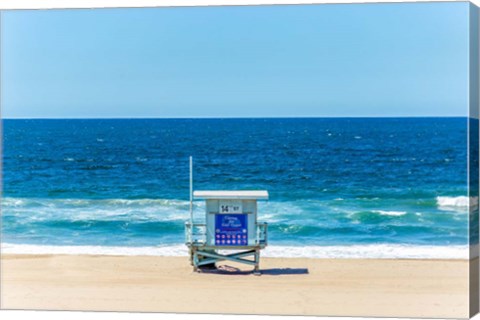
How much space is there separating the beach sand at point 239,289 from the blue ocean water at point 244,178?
790 mm

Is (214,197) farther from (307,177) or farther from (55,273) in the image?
(307,177)

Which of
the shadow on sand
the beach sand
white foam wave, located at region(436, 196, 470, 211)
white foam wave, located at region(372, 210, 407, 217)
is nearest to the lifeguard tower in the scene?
the shadow on sand

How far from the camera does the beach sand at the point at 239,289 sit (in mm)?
10102

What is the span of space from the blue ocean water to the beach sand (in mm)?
790

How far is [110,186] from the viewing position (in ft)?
68.1

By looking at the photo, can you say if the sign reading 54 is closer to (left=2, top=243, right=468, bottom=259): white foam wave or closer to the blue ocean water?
(left=2, top=243, right=468, bottom=259): white foam wave

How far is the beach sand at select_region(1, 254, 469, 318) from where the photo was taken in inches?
398

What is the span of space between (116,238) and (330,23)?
14.0ft

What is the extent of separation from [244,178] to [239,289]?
12.3 metres

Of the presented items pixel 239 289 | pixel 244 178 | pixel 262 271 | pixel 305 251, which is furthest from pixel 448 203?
pixel 244 178

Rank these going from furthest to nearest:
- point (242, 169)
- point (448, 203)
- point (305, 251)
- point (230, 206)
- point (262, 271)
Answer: point (242, 169) → point (448, 203) → point (305, 251) → point (262, 271) → point (230, 206)

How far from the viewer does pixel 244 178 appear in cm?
2353

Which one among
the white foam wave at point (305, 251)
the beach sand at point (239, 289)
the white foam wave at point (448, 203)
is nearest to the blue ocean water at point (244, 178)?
the white foam wave at point (448, 203)

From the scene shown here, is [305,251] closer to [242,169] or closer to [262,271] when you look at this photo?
[262,271]
